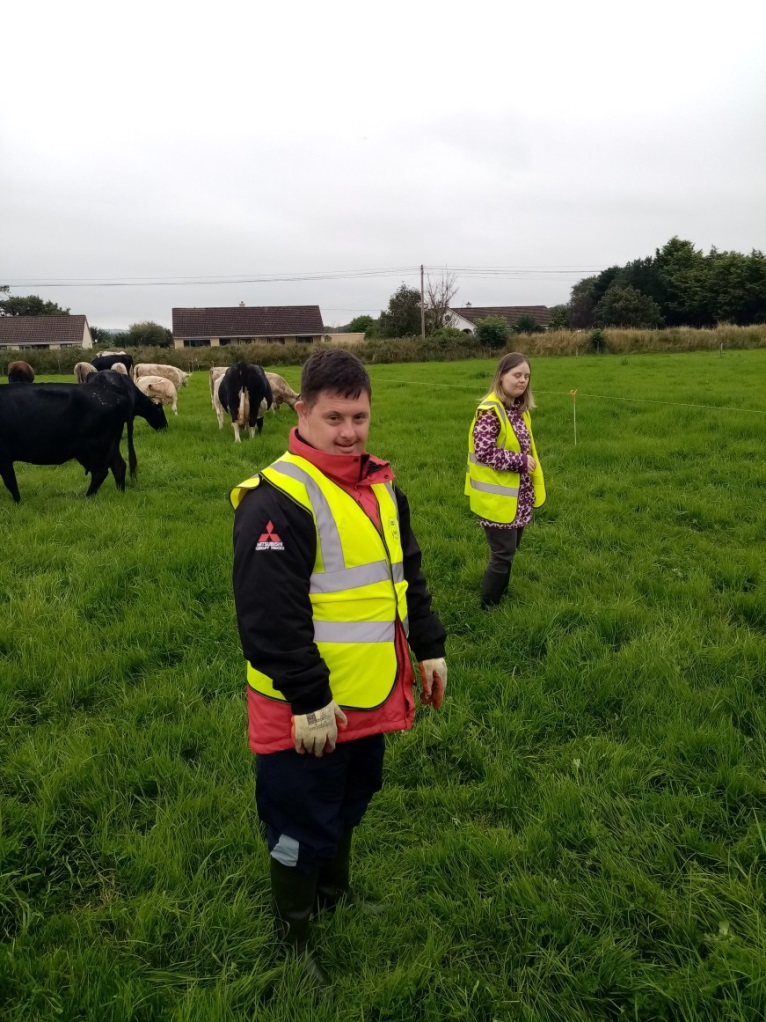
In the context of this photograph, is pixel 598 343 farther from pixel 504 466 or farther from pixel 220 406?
pixel 504 466

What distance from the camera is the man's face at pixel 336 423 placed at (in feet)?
5.95

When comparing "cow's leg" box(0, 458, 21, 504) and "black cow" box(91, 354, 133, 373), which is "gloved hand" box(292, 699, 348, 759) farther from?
"black cow" box(91, 354, 133, 373)

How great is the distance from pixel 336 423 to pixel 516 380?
8.83 feet

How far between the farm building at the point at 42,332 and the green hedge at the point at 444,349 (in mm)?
25586

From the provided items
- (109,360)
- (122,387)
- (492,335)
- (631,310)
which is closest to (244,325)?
(492,335)

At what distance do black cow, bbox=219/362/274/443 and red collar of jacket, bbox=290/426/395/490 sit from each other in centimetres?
975

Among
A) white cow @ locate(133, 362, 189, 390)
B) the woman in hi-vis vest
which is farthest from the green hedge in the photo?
the woman in hi-vis vest

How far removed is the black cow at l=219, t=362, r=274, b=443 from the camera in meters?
11.6

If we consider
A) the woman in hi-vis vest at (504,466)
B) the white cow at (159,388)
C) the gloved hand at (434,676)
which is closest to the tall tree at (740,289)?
the white cow at (159,388)

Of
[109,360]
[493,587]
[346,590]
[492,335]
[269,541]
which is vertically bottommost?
[493,587]

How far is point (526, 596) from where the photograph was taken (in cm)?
473

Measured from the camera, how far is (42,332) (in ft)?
195

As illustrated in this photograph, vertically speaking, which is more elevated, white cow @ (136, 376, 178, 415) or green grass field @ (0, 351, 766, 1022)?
white cow @ (136, 376, 178, 415)

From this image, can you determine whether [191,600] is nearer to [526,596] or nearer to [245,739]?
[245,739]
